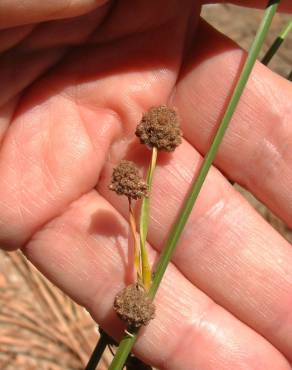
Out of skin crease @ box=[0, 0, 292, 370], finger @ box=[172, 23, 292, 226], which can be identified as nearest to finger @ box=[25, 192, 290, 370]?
skin crease @ box=[0, 0, 292, 370]

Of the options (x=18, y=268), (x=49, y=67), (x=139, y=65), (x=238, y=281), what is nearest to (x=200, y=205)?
(x=238, y=281)

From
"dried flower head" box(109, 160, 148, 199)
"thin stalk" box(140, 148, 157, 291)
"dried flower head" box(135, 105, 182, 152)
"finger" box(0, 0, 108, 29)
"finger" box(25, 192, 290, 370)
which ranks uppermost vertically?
"finger" box(0, 0, 108, 29)

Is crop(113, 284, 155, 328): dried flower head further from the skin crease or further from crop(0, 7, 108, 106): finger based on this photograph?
crop(0, 7, 108, 106): finger

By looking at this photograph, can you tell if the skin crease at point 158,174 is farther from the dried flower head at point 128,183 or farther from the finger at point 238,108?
the dried flower head at point 128,183

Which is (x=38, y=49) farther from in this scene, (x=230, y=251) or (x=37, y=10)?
(x=230, y=251)

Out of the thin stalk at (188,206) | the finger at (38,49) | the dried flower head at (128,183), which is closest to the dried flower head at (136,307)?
the thin stalk at (188,206)

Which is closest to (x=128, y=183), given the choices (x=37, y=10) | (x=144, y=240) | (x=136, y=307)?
(x=144, y=240)
